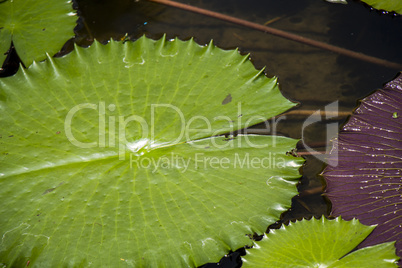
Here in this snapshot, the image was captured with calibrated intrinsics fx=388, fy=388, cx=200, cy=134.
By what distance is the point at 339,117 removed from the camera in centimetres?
234

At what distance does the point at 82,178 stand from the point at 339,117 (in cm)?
152

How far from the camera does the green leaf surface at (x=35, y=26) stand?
→ 237 centimetres

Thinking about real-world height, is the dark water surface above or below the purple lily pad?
above

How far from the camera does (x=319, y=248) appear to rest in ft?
5.33

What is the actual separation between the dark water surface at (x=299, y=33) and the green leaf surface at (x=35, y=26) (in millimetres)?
203

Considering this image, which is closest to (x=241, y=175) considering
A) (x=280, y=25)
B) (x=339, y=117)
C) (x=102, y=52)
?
(x=339, y=117)

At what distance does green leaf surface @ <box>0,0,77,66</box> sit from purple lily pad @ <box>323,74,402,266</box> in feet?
5.86

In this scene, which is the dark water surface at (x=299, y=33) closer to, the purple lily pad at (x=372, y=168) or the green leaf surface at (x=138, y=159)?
the purple lily pad at (x=372, y=168)

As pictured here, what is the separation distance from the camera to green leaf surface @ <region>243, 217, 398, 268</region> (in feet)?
5.25

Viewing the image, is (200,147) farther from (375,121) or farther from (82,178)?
(375,121)

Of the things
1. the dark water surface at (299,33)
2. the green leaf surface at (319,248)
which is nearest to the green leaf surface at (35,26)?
the dark water surface at (299,33)

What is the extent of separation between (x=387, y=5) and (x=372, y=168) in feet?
4.10

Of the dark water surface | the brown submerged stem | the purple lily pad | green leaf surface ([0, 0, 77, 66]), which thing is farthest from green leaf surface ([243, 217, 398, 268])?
green leaf surface ([0, 0, 77, 66])

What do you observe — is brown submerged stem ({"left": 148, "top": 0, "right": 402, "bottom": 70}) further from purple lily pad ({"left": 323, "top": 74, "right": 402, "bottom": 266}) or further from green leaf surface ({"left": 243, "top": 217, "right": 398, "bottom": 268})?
green leaf surface ({"left": 243, "top": 217, "right": 398, "bottom": 268})
